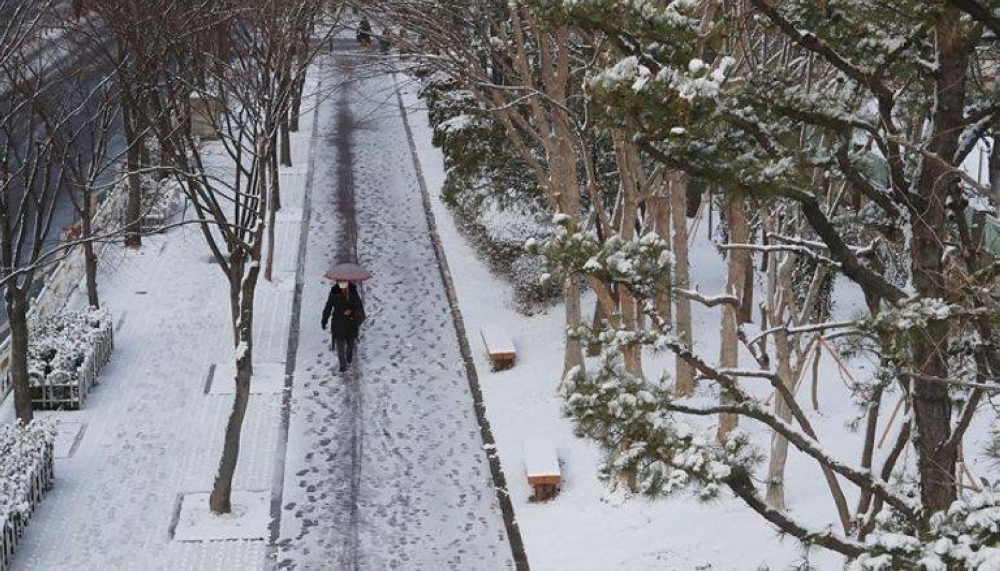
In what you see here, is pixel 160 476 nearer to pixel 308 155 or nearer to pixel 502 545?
pixel 502 545

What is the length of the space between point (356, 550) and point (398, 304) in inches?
334

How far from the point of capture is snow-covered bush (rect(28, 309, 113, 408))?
19.2 metres

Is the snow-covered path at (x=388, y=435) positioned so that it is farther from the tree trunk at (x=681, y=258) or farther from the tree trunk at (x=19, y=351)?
the tree trunk at (x=19, y=351)

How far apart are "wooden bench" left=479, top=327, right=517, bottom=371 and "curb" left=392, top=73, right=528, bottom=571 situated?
35 cm

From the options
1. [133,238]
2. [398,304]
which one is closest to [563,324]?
[398,304]

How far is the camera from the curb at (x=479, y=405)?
629 inches

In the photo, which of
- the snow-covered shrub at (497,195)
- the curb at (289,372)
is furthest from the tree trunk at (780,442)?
the snow-covered shrub at (497,195)

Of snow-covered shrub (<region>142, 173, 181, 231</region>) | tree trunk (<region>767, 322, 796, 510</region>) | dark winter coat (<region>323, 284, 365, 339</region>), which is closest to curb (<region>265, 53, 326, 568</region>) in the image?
dark winter coat (<region>323, 284, 365, 339</region>)

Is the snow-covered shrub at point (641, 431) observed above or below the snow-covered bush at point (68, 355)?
above

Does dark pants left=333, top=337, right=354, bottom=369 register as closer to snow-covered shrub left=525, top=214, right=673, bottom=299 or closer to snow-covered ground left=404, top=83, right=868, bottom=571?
snow-covered ground left=404, top=83, right=868, bottom=571

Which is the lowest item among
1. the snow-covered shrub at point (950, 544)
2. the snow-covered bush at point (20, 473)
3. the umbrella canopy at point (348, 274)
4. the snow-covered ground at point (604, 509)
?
the snow-covered ground at point (604, 509)

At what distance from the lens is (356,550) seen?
1556 cm

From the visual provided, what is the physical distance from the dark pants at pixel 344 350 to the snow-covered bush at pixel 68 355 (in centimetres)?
342

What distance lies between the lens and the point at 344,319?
67.2 ft
